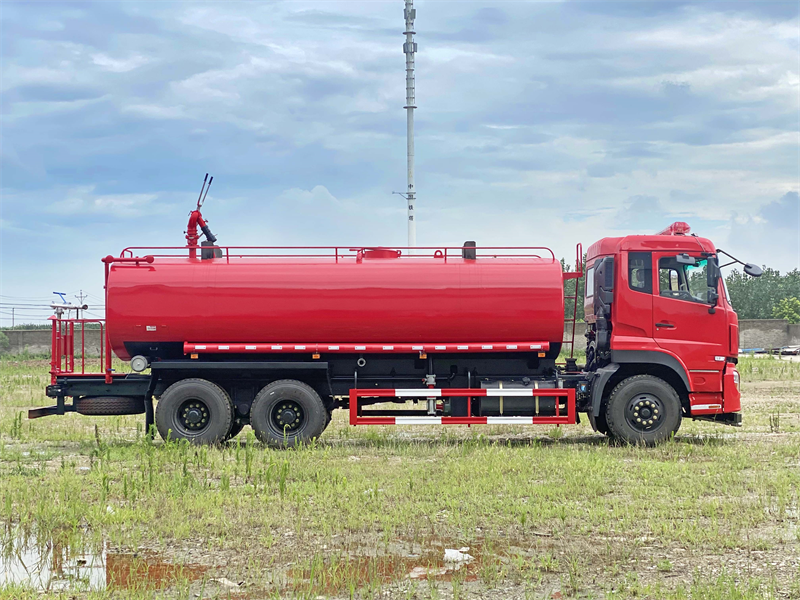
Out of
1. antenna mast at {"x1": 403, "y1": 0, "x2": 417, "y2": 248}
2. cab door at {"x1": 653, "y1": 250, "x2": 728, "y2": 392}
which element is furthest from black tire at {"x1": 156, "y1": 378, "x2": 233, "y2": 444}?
antenna mast at {"x1": 403, "y1": 0, "x2": 417, "y2": 248}

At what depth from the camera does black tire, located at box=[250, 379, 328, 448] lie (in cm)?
1295

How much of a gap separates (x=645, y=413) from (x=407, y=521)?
6.12m

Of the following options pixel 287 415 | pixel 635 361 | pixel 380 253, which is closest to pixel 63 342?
pixel 287 415

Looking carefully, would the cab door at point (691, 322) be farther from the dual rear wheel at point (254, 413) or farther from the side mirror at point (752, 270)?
the dual rear wheel at point (254, 413)

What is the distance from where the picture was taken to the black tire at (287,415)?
1295cm

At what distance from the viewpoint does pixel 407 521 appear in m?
8.02

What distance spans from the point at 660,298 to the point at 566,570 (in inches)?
283

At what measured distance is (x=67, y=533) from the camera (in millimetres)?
7637

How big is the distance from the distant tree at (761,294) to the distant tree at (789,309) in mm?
1799

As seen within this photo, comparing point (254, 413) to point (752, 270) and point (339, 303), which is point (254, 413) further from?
point (752, 270)

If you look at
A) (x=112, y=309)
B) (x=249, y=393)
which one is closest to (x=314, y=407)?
(x=249, y=393)

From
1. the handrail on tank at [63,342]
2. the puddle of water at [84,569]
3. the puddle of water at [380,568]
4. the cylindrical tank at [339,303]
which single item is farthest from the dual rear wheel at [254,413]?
the puddle of water at [380,568]

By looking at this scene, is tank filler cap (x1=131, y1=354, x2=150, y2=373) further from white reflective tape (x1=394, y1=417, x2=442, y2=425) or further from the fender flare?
the fender flare

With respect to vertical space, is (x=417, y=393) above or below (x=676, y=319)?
below
